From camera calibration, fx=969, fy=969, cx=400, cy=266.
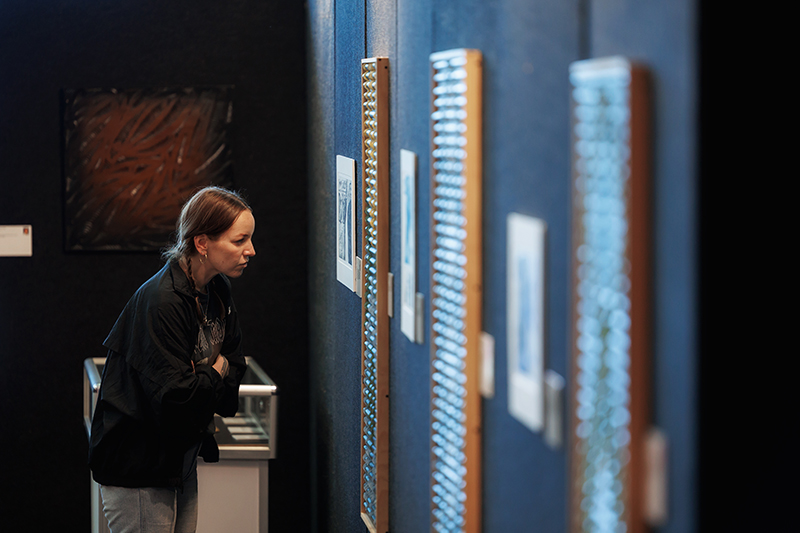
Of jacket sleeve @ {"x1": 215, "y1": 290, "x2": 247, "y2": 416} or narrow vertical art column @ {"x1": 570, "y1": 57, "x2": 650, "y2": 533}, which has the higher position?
narrow vertical art column @ {"x1": 570, "y1": 57, "x2": 650, "y2": 533}

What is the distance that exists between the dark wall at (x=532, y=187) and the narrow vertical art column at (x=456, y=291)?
0.03 metres

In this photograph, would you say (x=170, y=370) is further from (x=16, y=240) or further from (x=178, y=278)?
(x=16, y=240)

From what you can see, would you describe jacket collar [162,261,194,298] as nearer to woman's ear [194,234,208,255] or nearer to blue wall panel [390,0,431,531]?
woman's ear [194,234,208,255]

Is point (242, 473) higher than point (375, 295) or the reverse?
the reverse

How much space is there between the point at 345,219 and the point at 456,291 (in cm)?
185

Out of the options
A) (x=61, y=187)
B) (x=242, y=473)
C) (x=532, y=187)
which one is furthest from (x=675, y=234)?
(x=61, y=187)

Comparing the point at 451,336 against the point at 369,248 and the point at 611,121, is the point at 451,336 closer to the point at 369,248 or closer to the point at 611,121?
the point at 611,121

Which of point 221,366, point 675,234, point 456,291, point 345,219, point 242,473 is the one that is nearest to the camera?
point 675,234

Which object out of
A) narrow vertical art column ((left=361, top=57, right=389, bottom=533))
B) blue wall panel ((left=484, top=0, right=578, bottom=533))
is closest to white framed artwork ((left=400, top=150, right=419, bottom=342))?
narrow vertical art column ((left=361, top=57, right=389, bottom=533))

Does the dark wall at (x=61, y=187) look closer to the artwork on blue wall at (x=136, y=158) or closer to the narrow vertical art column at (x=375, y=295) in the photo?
the artwork on blue wall at (x=136, y=158)

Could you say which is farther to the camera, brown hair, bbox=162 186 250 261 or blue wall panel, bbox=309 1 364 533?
blue wall panel, bbox=309 1 364 533

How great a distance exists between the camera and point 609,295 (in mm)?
1317

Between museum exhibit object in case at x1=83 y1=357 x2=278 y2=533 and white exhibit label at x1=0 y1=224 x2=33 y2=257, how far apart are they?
1246mm

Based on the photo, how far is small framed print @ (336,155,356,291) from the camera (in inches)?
144
